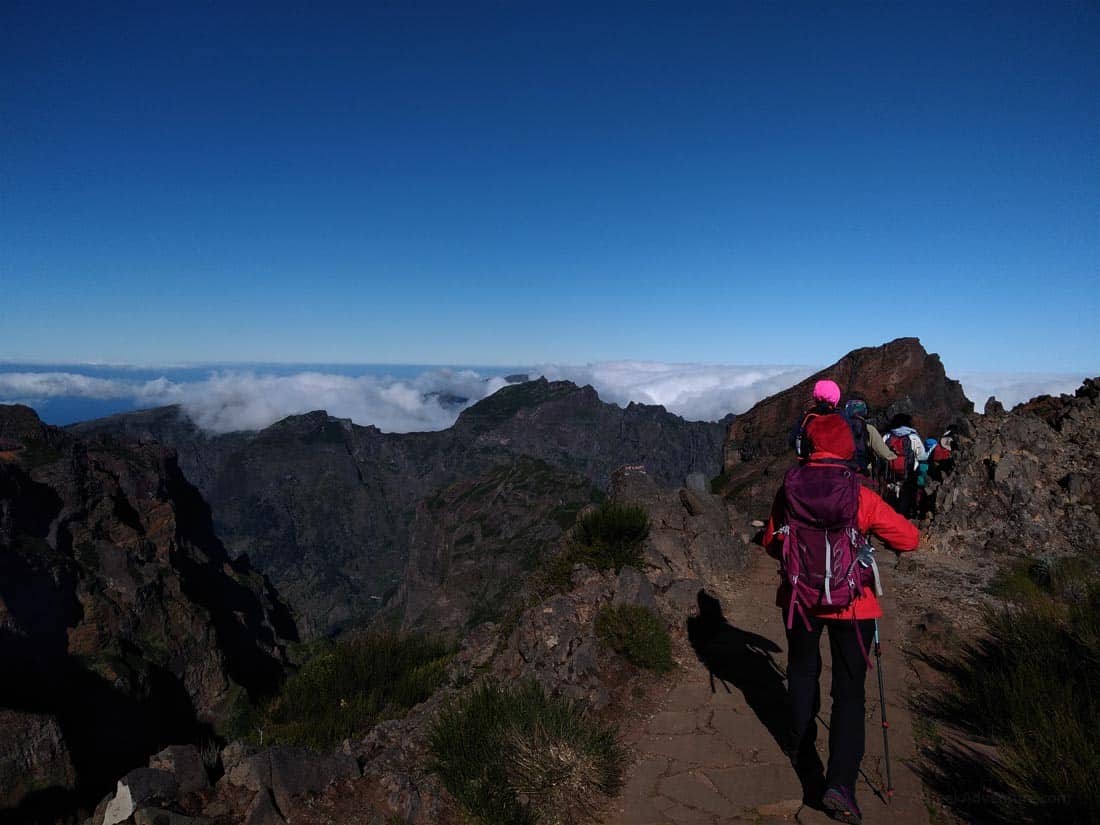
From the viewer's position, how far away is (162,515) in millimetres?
120438

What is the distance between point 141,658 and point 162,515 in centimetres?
4329

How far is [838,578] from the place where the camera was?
13.4 ft

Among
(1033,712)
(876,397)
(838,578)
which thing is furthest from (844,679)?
(876,397)

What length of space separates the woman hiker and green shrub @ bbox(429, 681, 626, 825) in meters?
1.45

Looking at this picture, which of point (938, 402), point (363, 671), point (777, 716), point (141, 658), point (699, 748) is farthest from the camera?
point (141, 658)

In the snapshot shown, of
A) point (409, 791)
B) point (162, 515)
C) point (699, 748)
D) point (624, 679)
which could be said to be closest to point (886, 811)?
point (699, 748)

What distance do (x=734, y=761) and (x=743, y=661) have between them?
6.90 feet

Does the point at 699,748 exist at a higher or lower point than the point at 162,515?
higher

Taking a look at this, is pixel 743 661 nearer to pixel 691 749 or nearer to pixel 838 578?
pixel 691 749

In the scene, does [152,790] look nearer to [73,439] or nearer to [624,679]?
[624,679]

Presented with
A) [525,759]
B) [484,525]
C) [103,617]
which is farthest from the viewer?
[484,525]

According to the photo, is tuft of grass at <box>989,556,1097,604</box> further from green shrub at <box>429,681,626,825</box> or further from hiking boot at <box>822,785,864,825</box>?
green shrub at <box>429,681,626,825</box>

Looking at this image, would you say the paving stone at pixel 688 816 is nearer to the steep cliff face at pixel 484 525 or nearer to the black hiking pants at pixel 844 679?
the black hiking pants at pixel 844 679

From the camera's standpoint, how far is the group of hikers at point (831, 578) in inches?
162
